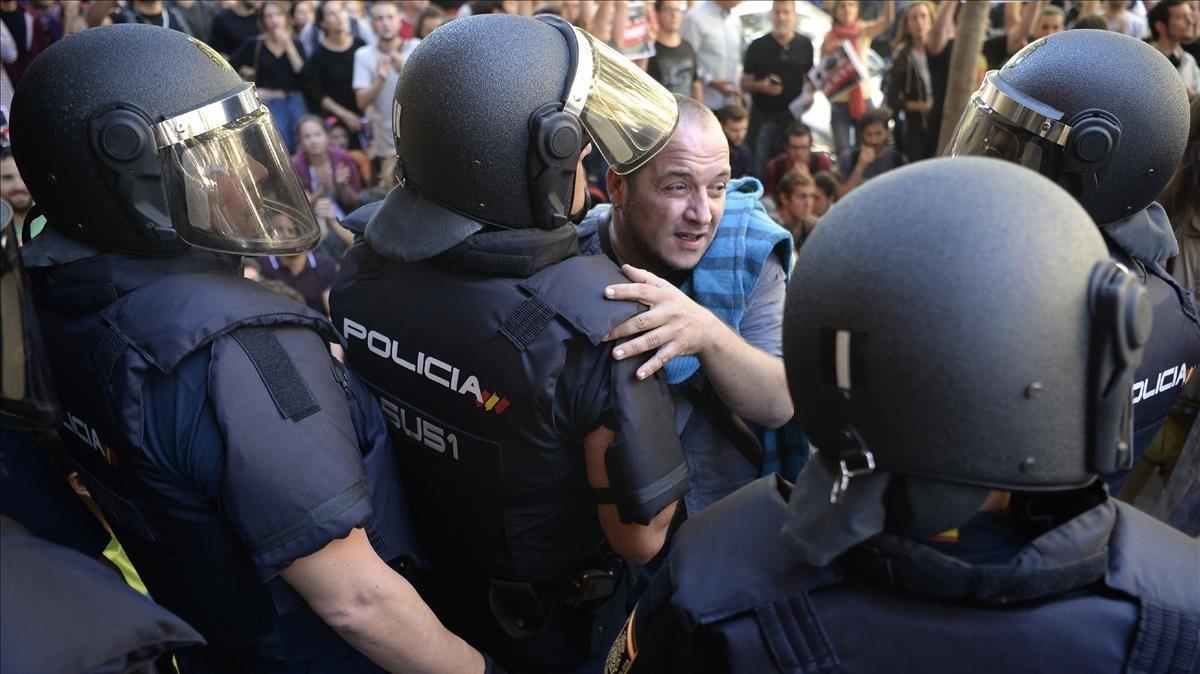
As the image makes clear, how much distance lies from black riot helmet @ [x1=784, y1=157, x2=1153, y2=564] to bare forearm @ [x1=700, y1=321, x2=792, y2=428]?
86 centimetres

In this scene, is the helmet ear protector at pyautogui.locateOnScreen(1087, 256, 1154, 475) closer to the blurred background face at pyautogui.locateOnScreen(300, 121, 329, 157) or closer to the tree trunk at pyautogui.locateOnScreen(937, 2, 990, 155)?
the tree trunk at pyautogui.locateOnScreen(937, 2, 990, 155)

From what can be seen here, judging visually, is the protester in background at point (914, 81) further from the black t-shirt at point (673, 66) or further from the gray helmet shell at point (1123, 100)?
the gray helmet shell at point (1123, 100)

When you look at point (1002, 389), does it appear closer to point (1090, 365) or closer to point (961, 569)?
point (1090, 365)

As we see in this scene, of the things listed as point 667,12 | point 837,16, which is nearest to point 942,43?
point 837,16

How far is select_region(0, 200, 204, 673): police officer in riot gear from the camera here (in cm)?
123

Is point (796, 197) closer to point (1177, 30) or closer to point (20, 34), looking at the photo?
point (1177, 30)

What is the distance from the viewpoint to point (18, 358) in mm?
1426

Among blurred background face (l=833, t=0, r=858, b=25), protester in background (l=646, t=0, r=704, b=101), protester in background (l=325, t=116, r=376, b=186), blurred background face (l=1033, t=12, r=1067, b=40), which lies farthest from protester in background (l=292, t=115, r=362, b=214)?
blurred background face (l=1033, t=12, r=1067, b=40)

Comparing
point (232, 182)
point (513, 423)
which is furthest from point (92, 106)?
point (513, 423)

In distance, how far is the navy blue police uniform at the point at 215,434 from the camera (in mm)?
1624

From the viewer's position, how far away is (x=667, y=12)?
772cm

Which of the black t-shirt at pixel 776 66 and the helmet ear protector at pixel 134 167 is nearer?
the helmet ear protector at pixel 134 167

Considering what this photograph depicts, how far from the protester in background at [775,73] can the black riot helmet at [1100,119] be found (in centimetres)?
586

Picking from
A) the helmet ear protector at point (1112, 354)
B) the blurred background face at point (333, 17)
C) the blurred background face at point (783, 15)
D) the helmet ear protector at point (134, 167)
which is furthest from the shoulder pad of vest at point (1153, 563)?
the blurred background face at point (333, 17)
